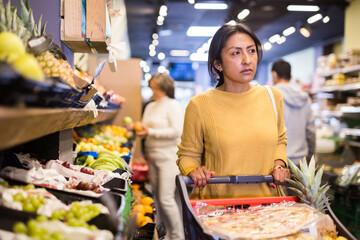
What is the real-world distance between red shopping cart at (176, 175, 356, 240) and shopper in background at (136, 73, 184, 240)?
274 centimetres

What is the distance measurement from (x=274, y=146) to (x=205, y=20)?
9.92 metres

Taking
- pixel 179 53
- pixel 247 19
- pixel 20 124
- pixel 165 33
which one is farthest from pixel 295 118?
pixel 179 53

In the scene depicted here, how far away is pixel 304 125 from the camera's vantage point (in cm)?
425

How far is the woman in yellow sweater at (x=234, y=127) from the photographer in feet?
6.44

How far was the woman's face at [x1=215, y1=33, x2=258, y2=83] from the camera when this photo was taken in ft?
6.57

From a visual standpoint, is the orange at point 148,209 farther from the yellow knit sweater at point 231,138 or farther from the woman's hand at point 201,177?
the woman's hand at point 201,177

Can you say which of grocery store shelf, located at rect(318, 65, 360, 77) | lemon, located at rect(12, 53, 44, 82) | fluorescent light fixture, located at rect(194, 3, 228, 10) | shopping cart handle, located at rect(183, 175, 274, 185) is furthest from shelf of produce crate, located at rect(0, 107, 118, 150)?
fluorescent light fixture, located at rect(194, 3, 228, 10)

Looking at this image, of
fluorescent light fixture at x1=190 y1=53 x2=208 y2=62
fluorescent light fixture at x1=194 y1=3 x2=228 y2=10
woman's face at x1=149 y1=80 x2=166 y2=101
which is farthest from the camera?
fluorescent light fixture at x1=190 y1=53 x2=208 y2=62

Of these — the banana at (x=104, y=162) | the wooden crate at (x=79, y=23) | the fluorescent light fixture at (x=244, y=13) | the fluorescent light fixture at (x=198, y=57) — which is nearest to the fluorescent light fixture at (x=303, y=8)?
the fluorescent light fixture at (x=244, y=13)

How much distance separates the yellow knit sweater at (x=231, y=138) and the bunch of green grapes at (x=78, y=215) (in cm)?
83

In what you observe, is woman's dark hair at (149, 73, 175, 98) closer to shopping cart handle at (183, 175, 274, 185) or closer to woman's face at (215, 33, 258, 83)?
woman's face at (215, 33, 258, 83)

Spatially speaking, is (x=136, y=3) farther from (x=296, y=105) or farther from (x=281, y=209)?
(x=281, y=209)

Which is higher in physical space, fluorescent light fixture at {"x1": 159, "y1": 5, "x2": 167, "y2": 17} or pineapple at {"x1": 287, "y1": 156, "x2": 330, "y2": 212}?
fluorescent light fixture at {"x1": 159, "y1": 5, "x2": 167, "y2": 17}

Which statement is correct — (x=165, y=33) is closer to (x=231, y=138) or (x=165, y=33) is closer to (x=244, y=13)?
(x=244, y=13)
